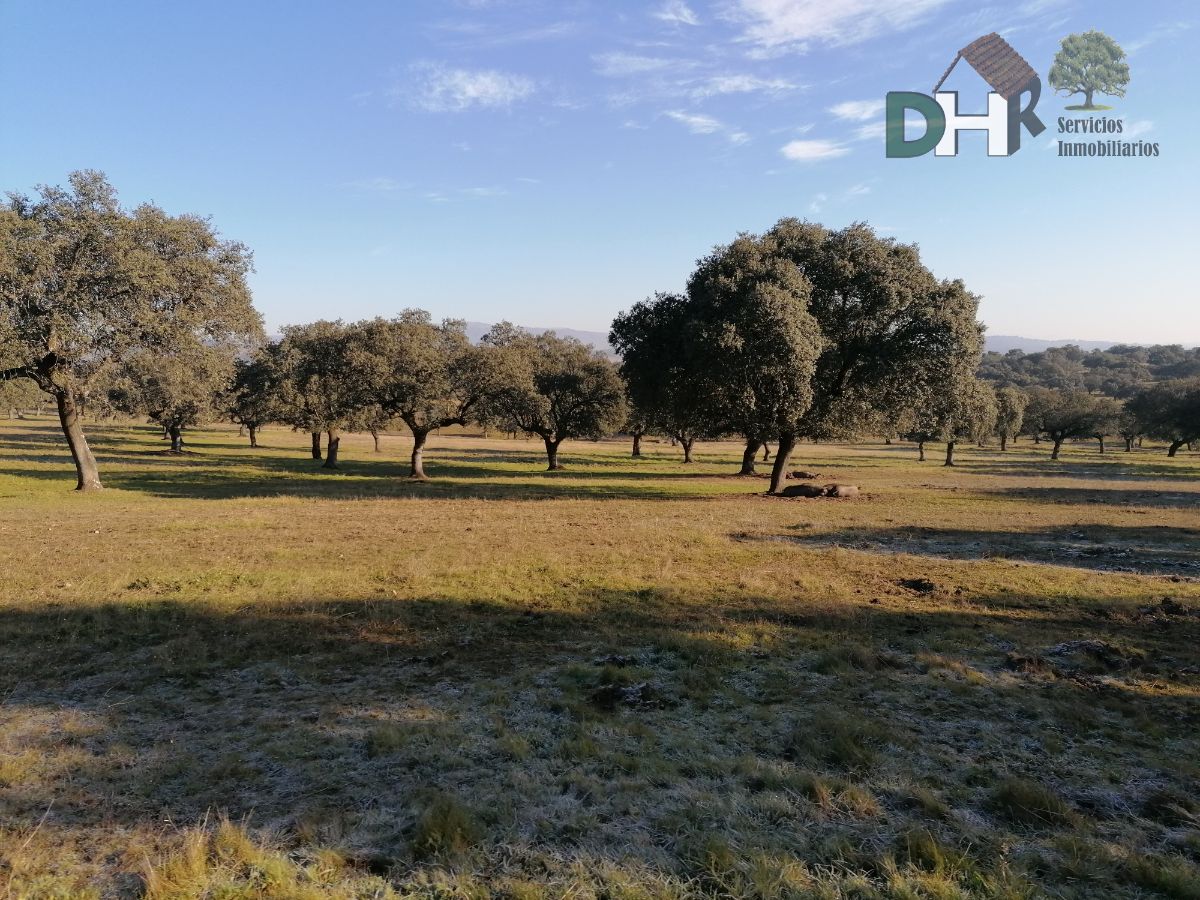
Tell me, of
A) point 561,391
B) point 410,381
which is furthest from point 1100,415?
point 410,381

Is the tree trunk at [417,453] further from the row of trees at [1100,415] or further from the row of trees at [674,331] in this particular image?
the row of trees at [1100,415]

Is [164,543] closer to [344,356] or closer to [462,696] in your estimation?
[462,696]

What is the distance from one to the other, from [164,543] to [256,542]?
85.5 inches

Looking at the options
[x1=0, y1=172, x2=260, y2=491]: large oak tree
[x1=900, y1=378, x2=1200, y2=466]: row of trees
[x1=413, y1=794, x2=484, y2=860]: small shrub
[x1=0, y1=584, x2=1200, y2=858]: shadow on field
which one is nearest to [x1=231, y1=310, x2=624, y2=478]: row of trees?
[x1=0, y1=172, x2=260, y2=491]: large oak tree

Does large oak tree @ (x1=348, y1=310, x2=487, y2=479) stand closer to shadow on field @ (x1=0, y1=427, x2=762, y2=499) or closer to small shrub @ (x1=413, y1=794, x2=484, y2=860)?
shadow on field @ (x1=0, y1=427, x2=762, y2=499)

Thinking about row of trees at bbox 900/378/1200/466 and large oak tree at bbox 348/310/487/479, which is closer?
large oak tree at bbox 348/310/487/479

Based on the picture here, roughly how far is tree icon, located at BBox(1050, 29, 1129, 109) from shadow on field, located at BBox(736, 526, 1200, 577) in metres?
15.8

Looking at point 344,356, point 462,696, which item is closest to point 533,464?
point 344,356

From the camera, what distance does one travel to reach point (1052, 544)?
61.3 feet

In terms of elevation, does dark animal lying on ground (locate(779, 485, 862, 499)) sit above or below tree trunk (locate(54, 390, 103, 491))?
below

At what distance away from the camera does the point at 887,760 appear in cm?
591

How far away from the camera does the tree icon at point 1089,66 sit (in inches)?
931

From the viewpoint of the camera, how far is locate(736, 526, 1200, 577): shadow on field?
53.0 feet

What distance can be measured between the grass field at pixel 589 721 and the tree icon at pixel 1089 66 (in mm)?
18752
